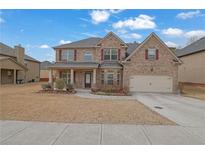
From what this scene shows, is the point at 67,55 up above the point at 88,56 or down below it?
above

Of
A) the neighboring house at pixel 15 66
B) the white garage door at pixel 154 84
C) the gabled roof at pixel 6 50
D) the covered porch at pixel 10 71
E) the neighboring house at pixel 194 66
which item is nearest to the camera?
the white garage door at pixel 154 84

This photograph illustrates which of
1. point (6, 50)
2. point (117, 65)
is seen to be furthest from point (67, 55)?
point (6, 50)

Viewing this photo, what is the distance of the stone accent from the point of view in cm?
2197

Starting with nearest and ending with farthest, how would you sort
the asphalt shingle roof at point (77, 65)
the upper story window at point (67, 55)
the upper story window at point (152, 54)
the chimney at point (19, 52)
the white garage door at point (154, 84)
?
the white garage door at point (154, 84), the upper story window at point (152, 54), the asphalt shingle roof at point (77, 65), the upper story window at point (67, 55), the chimney at point (19, 52)

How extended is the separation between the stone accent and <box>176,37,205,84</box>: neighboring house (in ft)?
27.5

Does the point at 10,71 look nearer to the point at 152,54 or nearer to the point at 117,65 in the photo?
the point at 117,65

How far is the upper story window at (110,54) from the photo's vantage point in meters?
24.2

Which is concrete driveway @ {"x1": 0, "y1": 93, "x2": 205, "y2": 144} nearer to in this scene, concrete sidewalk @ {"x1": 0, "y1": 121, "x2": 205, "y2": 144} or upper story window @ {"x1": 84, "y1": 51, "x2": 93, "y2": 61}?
concrete sidewalk @ {"x1": 0, "y1": 121, "x2": 205, "y2": 144}

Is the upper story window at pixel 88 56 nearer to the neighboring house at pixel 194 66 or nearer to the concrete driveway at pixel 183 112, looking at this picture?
the concrete driveway at pixel 183 112

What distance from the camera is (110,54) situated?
24.2 meters

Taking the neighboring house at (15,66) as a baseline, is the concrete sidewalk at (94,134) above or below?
below

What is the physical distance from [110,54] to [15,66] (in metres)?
16.2

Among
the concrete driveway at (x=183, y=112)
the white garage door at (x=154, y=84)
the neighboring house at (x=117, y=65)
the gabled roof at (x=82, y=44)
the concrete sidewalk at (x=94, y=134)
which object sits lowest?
the concrete driveway at (x=183, y=112)

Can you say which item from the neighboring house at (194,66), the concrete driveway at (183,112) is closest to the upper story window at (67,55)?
the concrete driveway at (183,112)
